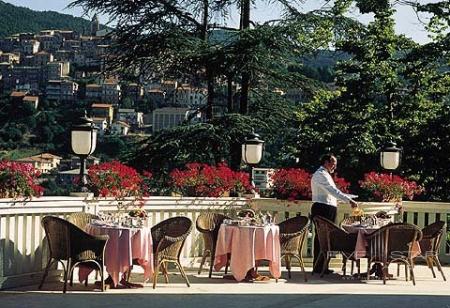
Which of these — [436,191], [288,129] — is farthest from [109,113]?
[436,191]

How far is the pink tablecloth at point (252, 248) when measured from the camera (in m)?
9.19

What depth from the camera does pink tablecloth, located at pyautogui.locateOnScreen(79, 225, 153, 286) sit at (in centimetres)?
819

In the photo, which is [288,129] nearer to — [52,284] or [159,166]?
[159,166]

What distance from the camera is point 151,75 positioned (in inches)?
796

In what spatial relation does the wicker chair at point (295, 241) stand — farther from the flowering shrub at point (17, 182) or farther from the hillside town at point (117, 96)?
the hillside town at point (117, 96)

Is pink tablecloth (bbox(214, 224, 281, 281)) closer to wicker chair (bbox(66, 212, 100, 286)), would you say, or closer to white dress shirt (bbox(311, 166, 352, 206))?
white dress shirt (bbox(311, 166, 352, 206))

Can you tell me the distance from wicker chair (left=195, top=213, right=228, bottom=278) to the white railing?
564 mm

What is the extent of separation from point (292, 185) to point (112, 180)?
9.30 ft

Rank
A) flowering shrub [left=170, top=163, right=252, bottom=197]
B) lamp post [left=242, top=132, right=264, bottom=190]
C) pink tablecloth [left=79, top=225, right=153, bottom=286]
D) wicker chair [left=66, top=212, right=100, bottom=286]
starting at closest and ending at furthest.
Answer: pink tablecloth [left=79, top=225, right=153, bottom=286], wicker chair [left=66, top=212, right=100, bottom=286], flowering shrub [left=170, top=163, right=252, bottom=197], lamp post [left=242, top=132, right=264, bottom=190]

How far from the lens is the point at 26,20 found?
59250 mm

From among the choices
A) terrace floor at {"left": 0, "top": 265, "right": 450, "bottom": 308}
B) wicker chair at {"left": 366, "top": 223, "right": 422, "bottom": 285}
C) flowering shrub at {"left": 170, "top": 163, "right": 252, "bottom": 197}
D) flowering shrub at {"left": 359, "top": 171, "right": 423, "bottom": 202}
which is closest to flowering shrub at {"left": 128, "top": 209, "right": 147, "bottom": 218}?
terrace floor at {"left": 0, "top": 265, "right": 450, "bottom": 308}

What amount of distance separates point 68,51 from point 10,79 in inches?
239

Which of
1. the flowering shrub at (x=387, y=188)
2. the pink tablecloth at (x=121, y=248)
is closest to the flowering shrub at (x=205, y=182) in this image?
the flowering shrub at (x=387, y=188)

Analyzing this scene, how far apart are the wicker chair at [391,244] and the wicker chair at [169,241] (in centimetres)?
227
